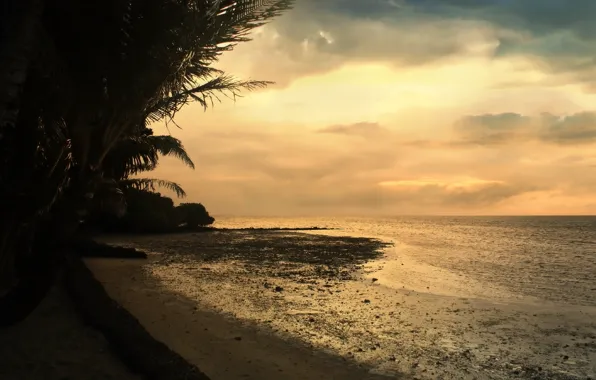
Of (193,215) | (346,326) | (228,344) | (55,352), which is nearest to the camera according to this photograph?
(55,352)

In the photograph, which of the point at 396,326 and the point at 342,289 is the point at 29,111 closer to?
the point at 396,326

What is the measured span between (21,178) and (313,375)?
15.0ft

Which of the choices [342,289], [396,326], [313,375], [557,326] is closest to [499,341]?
[396,326]

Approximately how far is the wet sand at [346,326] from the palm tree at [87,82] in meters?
2.54

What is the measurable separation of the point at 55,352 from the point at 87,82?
3.71m

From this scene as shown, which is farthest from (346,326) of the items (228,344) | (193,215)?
(193,215)

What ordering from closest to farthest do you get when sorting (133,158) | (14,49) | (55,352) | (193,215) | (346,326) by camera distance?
(14,49) → (55,352) → (346,326) → (133,158) → (193,215)

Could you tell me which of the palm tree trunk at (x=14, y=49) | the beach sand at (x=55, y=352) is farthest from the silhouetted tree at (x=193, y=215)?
the palm tree trunk at (x=14, y=49)

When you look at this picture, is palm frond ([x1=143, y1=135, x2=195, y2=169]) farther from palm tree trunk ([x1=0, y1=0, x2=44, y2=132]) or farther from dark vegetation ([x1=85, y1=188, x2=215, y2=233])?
palm tree trunk ([x1=0, y1=0, x2=44, y2=132])

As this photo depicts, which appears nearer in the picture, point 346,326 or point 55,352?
point 55,352

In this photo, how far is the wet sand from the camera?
694 cm

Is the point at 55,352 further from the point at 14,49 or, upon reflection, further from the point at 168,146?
the point at 168,146

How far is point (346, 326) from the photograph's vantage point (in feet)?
30.3

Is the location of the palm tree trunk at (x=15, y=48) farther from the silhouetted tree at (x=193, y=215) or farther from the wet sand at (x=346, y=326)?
the silhouetted tree at (x=193, y=215)
